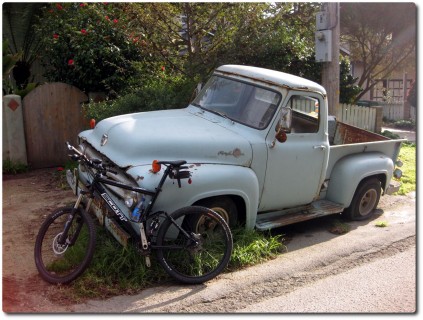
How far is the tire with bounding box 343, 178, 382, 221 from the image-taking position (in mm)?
6758

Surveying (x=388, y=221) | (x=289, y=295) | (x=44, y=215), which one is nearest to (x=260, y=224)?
(x=289, y=295)

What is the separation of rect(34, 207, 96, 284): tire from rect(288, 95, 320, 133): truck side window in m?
2.73

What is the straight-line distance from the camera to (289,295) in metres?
4.66

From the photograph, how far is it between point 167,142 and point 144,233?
1015mm

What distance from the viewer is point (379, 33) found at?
14.3 m

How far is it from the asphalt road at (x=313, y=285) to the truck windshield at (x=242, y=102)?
5.32 ft

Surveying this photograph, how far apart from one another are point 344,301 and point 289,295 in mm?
513

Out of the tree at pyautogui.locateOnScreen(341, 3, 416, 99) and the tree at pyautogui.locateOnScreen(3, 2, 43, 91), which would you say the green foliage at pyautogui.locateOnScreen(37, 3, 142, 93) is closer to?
the tree at pyautogui.locateOnScreen(3, 2, 43, 91)

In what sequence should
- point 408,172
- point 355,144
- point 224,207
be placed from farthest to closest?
1. point 408,172
2. point 355,144
3. point 224,207

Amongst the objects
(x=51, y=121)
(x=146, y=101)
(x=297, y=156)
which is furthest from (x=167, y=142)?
(x=51, y=121)

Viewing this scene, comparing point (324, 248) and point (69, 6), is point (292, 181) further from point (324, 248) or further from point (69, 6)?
point (69, 6)

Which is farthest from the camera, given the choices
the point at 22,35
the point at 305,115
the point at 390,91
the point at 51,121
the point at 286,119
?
the point at 390,91

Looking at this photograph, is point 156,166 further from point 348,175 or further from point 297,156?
point 348,175

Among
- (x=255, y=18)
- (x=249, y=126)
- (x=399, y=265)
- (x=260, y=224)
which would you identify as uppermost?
(x=255, y=18)
